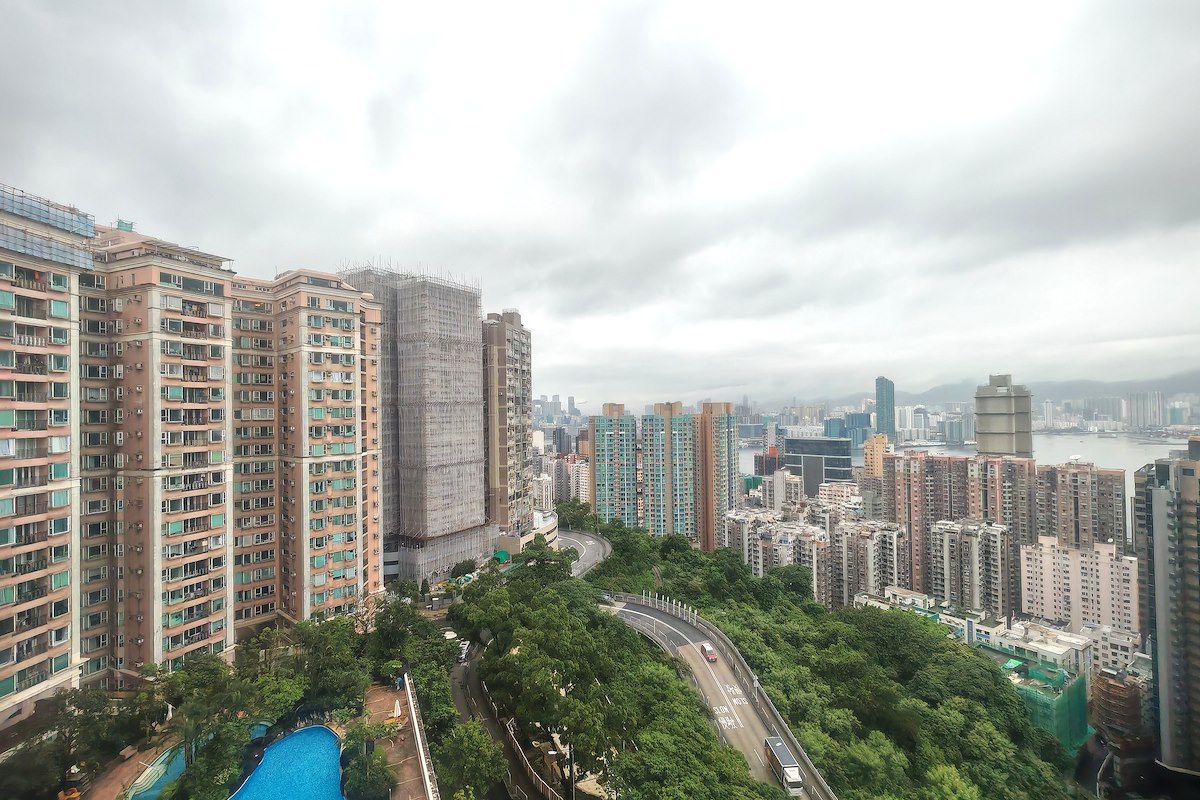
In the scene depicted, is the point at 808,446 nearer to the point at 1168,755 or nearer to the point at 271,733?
the point at 1168,755

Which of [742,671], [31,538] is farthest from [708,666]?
[31,538]

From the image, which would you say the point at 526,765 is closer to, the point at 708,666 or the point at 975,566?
the point at 708,666

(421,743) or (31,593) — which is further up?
(31,593)

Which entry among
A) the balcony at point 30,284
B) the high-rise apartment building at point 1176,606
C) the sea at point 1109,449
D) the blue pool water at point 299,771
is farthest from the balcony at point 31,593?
the high-rise apartment building at point 1176,606

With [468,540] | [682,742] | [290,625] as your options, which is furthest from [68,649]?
[468,540]

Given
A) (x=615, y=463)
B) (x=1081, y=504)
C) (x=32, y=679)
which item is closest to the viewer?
(x=32, y=679)

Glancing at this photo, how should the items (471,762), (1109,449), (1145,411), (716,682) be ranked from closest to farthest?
(471,762) < (716,682) < (1145,411) < (1109,449)
